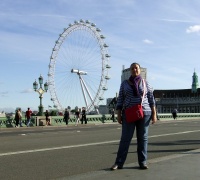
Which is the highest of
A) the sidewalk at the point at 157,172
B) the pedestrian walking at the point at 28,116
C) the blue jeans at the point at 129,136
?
the pedestrian walking at the point at 28,116

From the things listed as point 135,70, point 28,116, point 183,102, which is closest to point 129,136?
point 135,70

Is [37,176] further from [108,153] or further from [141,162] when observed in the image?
[108,153]

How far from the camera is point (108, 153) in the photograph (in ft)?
34.9

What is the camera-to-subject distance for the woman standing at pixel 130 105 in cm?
687

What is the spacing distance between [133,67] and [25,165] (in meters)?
3.28

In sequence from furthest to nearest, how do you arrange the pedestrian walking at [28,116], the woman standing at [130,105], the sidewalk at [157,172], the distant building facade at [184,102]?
1. the distant building facade at [184,102]
2. the pedestrian walking at [28,116]
3. the woman standing at [130,105]
4. the sidewalk at [157,172]

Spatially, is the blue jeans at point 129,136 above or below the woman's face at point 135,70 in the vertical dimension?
below

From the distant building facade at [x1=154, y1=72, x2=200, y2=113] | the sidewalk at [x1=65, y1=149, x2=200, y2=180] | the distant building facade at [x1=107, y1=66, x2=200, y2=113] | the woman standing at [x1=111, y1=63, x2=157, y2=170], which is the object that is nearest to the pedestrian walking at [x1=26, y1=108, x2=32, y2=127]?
the sidewalk at [x1=65, y1=149, x2=200, y2=180]

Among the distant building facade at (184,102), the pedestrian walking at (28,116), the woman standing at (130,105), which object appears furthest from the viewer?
the distant building facade at (184,102)

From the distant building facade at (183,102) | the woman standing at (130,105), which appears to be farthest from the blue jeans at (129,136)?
the distant building facade at (183,102)

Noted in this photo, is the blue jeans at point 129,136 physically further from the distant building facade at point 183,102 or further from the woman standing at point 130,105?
the distant building facade at point 183,102

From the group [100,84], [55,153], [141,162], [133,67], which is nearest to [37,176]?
[141,162]

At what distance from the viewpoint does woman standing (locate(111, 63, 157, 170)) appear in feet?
22.5

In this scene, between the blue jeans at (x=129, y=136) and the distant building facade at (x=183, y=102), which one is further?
the distant building facade at (x=183, y=102)
